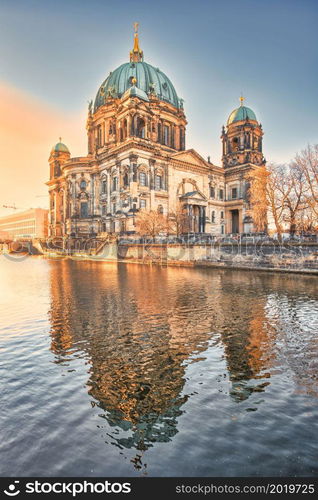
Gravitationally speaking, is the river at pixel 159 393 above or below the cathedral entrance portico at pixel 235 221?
below

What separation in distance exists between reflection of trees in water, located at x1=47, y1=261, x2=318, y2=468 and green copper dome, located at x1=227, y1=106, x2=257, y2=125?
59.3 metres

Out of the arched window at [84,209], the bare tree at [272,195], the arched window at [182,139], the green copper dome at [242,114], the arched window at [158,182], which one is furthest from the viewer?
the green copper dome at [242,114]

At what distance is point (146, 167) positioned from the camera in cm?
5047

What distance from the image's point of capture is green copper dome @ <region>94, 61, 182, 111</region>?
6156 cm

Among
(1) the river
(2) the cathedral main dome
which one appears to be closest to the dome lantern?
(2) the cathedral main dome

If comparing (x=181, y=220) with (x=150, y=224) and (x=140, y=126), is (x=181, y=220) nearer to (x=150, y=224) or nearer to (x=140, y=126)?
(x=150, y=224)

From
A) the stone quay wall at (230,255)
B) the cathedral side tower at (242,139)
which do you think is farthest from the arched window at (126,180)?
the cathedral side tower at (242,139)

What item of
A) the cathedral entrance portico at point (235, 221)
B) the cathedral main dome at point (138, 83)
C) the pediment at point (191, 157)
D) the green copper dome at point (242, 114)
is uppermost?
the cathedral main dome at point (138, 83)

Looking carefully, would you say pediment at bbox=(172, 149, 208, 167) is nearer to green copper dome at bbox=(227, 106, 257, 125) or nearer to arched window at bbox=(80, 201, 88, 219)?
green copper dome at bbox=(227, 106, 257, 125)

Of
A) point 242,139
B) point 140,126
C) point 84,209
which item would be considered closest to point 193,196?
point 140,126

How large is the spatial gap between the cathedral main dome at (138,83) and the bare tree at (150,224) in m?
30.6

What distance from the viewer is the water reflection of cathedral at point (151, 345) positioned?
4883mm

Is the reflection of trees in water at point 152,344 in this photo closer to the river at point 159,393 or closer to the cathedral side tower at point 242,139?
the river at point 159,393

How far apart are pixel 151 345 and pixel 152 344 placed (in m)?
0.08
